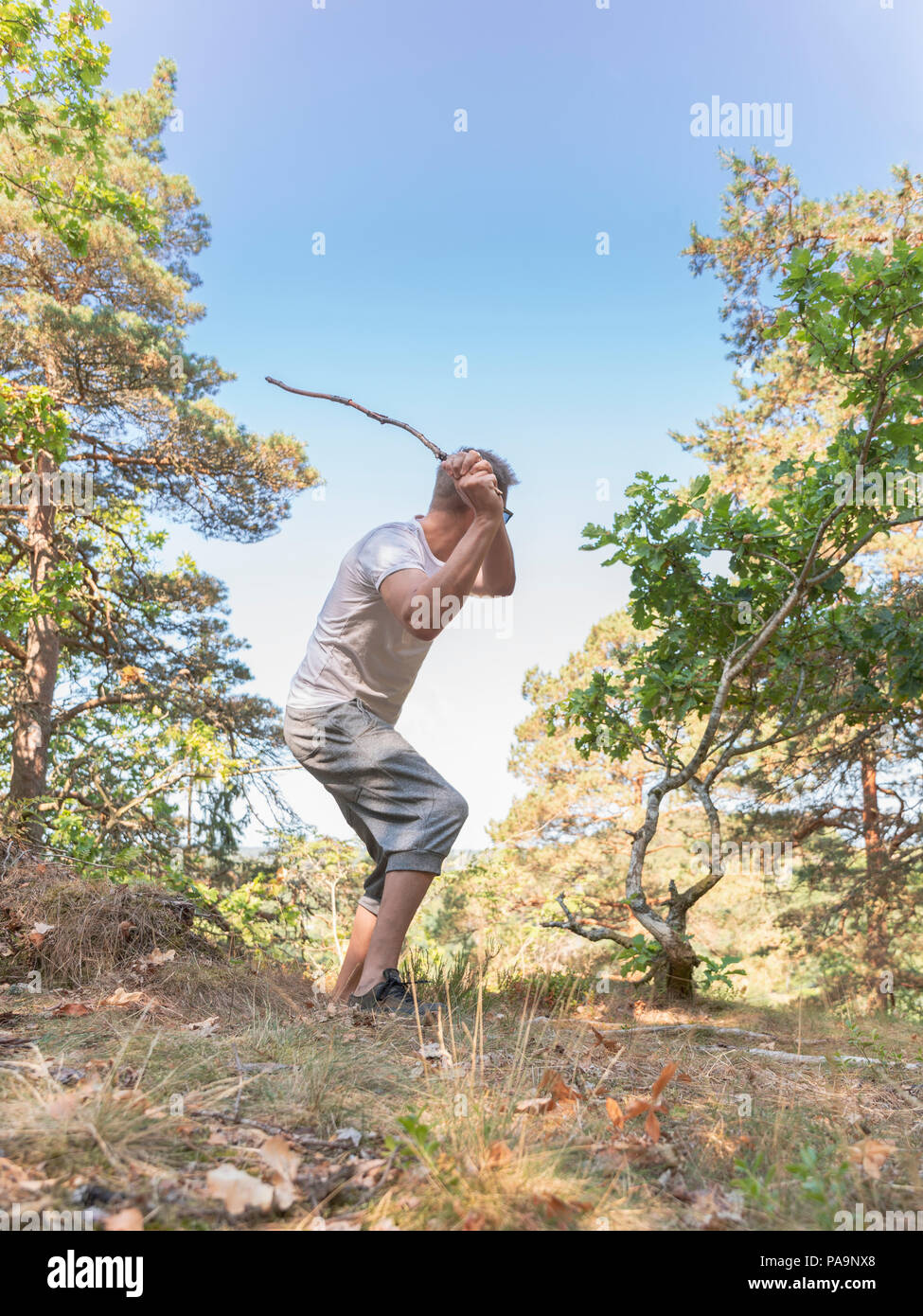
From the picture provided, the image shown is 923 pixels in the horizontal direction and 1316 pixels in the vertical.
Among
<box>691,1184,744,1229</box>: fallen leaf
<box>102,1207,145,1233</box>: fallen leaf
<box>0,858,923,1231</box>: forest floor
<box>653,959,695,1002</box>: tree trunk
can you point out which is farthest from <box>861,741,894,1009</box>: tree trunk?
<box>102,1207,145,1233</box>: fallen leaf

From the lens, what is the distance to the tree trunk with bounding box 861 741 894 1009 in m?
10.1

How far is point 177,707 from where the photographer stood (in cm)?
1081

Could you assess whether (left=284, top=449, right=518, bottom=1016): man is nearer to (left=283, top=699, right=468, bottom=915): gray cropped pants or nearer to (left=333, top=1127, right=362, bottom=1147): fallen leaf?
(left=283, top=699, right=468, bottom=915): gray cropped pants

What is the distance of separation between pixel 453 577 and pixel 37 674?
9063 mm

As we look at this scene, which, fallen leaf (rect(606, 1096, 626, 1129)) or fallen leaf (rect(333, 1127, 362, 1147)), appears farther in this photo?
fallen leaf (rect(606, 1096, 626, 1129))

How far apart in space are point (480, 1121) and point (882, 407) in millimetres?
3702

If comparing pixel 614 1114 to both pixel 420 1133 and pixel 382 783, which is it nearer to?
pixel 420 1133

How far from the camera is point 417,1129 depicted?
1.46m

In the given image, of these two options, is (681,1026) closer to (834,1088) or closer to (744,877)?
(834,1088)

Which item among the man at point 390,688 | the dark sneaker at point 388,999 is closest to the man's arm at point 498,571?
the man at point 390,688

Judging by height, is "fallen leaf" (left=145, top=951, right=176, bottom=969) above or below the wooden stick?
below

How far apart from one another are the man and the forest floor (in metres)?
0.51

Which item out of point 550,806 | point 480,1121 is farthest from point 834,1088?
point 550,806

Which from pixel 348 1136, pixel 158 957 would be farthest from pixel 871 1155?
pixel 158 957
